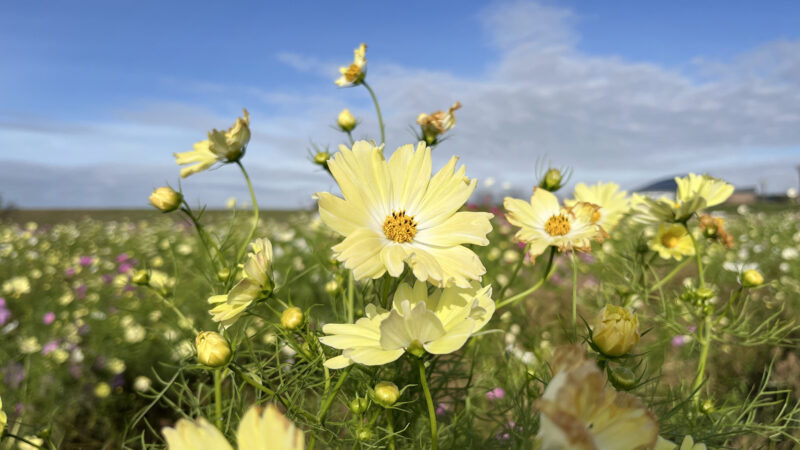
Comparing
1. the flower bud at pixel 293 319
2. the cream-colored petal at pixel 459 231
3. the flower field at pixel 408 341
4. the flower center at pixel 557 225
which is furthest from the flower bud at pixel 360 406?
the flower center at pixel 557 225

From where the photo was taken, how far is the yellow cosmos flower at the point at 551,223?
31.0 inches

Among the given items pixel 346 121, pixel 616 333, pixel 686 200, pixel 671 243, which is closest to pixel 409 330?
pixel 616 333

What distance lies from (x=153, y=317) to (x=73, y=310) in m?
0.64

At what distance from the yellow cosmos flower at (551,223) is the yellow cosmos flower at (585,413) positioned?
416mm

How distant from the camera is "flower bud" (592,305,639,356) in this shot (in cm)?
54

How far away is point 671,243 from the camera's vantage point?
1.17 meters

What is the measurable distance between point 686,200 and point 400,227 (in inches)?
28.6

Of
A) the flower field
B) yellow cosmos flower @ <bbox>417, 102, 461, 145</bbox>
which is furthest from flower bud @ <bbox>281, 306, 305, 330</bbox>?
yellow cosmos flower @ <bbox>417, 102, 461, 145</bbox>

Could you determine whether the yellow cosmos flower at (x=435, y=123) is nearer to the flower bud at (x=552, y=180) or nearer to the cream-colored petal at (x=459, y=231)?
the flower bud at (x=552, y=180)

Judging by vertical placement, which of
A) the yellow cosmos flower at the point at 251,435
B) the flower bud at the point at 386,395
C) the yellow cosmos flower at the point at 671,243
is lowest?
the flower bud at the point at 386,395

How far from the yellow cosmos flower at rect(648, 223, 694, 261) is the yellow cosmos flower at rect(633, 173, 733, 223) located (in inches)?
3.5

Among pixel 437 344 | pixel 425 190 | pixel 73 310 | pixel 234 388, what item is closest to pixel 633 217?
pixel 425 190

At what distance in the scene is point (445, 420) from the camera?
1.15 meters

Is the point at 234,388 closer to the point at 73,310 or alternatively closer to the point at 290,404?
the point at 290,404
